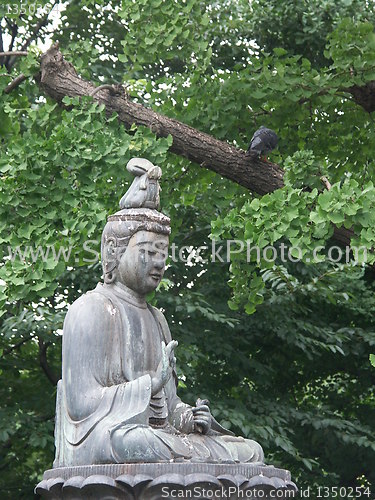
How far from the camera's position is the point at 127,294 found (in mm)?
7227

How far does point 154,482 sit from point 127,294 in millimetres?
1463

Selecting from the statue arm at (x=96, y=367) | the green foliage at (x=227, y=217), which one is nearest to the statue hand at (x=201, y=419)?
the statue arm at (x=96, y=367)

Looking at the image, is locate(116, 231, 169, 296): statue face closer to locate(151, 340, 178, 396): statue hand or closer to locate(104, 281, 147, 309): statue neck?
locate(104, 281, 147, 309): statue neck

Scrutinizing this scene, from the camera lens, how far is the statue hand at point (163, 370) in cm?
670

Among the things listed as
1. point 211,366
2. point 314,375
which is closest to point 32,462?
point 211,366

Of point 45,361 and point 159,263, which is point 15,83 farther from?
point 159,263

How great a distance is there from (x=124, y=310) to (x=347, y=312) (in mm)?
7270

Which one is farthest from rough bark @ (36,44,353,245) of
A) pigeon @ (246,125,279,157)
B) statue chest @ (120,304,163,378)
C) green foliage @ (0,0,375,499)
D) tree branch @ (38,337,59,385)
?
statue chest @ (120,304,163,378)

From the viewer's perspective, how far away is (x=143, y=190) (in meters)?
7.31

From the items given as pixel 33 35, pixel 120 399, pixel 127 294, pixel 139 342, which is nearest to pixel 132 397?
pixel 120 399

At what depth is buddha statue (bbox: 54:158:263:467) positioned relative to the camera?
254 inches

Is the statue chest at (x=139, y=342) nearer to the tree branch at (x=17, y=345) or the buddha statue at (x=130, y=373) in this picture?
the buddha statue at (x=130, y=373)

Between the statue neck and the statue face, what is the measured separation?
26 millimetres

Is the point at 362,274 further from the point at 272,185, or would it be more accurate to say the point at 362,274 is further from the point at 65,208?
the point at 65,208
